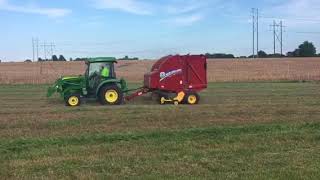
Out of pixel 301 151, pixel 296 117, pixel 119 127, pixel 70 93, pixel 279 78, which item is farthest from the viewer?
pixel 279 78

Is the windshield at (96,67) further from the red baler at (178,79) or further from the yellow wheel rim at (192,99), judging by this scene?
the yellow wheel rim at (192,99)

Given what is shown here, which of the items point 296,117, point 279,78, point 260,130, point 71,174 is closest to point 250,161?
point 71,174

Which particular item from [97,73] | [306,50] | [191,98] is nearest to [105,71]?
[97,73]

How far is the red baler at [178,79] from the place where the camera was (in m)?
23.7

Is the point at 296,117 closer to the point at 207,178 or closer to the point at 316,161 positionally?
the point at 316,161

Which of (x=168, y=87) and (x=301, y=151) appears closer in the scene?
(x=301, y=151)

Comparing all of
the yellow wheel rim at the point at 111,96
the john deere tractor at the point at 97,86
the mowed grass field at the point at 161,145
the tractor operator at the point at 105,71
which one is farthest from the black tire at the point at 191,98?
the mowed grass field at the point at 161,145

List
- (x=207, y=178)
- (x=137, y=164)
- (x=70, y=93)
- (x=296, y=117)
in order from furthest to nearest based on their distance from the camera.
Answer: (x=70, y=93) < (x=296, y=117) < (x=137, y=164) < (x=207, y=178)

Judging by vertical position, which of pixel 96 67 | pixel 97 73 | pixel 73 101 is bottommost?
pixel 73 101

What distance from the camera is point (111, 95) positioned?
2339 centimetres

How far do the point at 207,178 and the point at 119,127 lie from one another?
7.07 metres

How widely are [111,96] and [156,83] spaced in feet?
6.31

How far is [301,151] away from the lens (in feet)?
33.5

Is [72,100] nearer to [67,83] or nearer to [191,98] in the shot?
[67,83]
